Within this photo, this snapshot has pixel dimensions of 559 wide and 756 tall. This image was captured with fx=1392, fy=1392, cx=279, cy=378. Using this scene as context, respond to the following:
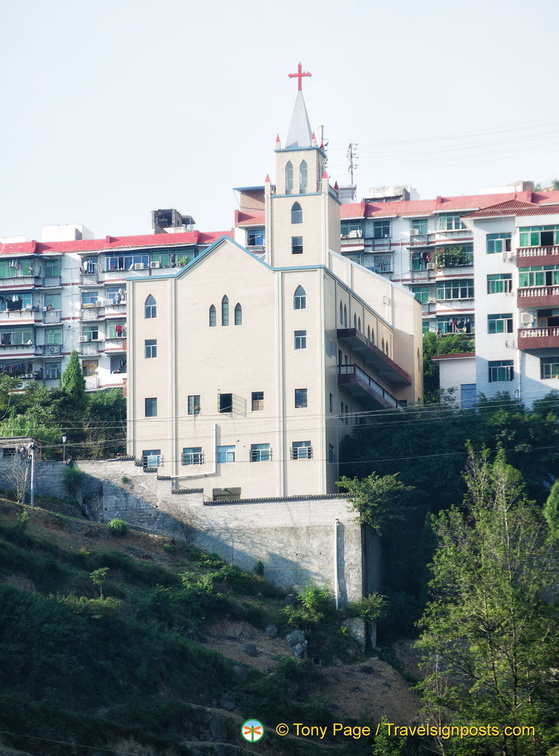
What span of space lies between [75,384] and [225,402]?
606 inches

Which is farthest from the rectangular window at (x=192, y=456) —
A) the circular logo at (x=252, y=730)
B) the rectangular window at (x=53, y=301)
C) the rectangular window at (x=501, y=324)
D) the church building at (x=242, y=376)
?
the rectangular window at (x=53, y=301)

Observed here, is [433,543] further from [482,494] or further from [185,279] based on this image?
[185,279]

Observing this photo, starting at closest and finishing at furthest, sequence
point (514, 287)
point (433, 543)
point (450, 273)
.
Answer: point (433, 543) < point (514, 287) < point (450, 273)

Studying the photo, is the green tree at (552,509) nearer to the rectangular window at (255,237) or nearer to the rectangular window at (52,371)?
the rectangular window at (255,237)

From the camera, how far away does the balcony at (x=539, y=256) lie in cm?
7244

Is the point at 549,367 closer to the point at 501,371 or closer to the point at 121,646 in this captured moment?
the point at 501,371

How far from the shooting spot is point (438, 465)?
62031mm

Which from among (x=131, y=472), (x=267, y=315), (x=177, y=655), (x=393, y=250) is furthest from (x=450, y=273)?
(x=177, y=655)

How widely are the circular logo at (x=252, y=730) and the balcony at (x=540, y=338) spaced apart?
31.1 m

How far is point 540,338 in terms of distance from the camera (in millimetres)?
71500

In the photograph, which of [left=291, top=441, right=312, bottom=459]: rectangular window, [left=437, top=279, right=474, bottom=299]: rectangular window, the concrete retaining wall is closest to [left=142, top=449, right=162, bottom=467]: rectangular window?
the concrete retaining wall

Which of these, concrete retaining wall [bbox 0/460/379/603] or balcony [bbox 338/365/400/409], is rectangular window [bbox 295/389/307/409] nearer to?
balcony [bbox 338/365/400/409]

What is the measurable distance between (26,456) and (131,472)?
180 inches

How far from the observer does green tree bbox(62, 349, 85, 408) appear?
243 ft
